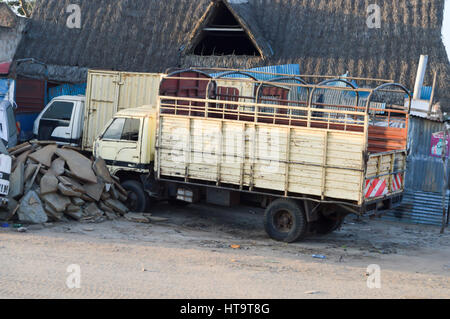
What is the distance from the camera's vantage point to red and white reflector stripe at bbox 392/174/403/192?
10753mm

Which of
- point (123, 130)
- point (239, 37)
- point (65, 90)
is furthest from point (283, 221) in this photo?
point (239, 37)

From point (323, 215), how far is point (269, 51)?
328 inches

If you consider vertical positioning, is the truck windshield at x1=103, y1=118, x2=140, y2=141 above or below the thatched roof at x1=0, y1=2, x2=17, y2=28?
below

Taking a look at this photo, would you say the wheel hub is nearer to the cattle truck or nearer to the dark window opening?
the cattle truck

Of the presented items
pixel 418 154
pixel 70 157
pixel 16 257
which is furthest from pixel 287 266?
pixel 418 154

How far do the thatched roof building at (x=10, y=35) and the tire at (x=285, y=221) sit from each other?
13911 millimetres

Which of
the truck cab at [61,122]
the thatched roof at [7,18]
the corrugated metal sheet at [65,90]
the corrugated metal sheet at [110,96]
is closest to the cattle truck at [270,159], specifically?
the corrugated metal sheet at [110,96]

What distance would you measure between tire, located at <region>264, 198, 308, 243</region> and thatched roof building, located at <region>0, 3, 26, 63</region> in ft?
45.6

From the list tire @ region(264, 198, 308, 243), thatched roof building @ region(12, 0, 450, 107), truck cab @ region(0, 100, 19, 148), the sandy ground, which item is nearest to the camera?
the sandy ground

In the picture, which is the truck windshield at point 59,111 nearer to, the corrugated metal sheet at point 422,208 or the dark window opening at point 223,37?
the dark window opening at point 223,37

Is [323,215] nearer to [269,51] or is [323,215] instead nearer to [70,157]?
[70,157]

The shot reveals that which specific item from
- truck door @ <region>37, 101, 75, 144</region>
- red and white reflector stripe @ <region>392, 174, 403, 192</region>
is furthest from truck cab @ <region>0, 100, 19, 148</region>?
red and white reflector stripe @ <region>392, 174, 403, 192</region>

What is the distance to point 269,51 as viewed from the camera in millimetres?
18125

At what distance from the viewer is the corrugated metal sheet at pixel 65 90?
1788 centimetres
